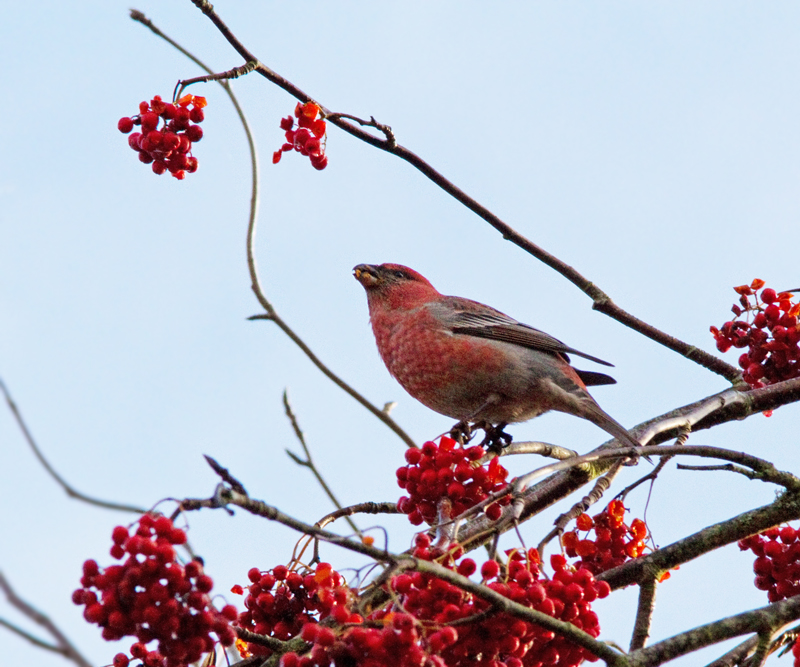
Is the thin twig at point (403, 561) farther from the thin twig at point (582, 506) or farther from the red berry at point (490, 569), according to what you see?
the thin twig at point (582, 506)

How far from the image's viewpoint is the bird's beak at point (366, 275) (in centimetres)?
680

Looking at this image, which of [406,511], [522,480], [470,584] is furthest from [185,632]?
[406,511]

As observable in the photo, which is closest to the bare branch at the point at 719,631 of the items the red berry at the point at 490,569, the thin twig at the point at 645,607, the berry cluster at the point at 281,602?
the red berry at the point at 490,569

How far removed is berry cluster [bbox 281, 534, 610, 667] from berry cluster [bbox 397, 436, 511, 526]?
0.50m

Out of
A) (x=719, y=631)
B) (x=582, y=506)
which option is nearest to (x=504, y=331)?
(x=582, y=506)

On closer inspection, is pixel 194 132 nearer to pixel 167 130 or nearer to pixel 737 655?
pixel 167 130

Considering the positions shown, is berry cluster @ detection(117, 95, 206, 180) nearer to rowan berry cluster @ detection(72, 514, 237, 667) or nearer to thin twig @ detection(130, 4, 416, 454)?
thin twig @ detection(130, 4, 416, 454)

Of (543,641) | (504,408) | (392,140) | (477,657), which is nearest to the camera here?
(477,657)

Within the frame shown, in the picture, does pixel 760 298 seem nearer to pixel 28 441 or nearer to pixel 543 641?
pixel 543 641

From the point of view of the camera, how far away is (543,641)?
2.52 meters

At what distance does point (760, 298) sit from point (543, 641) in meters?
2.51

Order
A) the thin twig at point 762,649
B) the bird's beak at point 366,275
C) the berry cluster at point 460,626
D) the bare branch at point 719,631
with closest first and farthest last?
the berry cluster at point 460,626, the bare branch at point 719,631, the thin twig at point 762,649, the bird's beak at point 366,275

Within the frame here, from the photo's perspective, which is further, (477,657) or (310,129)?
(310,129)

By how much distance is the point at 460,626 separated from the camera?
Result: 2.22 meters
